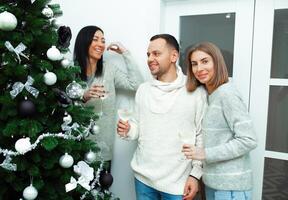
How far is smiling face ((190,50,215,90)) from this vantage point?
5.06 feet

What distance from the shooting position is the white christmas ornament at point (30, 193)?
1.29 m

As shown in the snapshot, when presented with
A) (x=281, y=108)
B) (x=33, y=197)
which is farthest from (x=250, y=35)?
(x=33, y=197)

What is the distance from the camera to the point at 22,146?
4.07 feet

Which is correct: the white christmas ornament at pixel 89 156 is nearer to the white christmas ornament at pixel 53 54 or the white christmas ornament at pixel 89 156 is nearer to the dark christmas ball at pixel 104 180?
the dark christmas ball at pixel 104 180

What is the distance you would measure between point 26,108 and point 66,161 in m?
0.30

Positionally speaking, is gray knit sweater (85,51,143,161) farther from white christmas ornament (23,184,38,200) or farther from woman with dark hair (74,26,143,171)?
white christmas ornament (23,184,38,200)

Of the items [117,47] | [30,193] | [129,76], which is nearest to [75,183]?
[30,193]

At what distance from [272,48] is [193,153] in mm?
860

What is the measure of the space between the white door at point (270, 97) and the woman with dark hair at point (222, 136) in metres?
0.44

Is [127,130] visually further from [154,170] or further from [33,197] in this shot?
Answer: [33,197]

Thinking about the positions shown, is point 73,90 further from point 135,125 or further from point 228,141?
point 228,141

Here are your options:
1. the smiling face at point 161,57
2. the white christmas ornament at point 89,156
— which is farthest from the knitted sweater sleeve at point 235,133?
the white christmas ornament at point 89,156

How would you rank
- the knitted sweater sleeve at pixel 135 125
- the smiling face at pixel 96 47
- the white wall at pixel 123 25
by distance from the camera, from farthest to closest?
the white wall at pixel 123 25, the smiling face at pixel 96 47, the knitted sweater sleeve at pixel 135 125

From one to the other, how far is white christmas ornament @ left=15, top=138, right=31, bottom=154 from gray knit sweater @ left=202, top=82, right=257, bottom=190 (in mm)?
829
